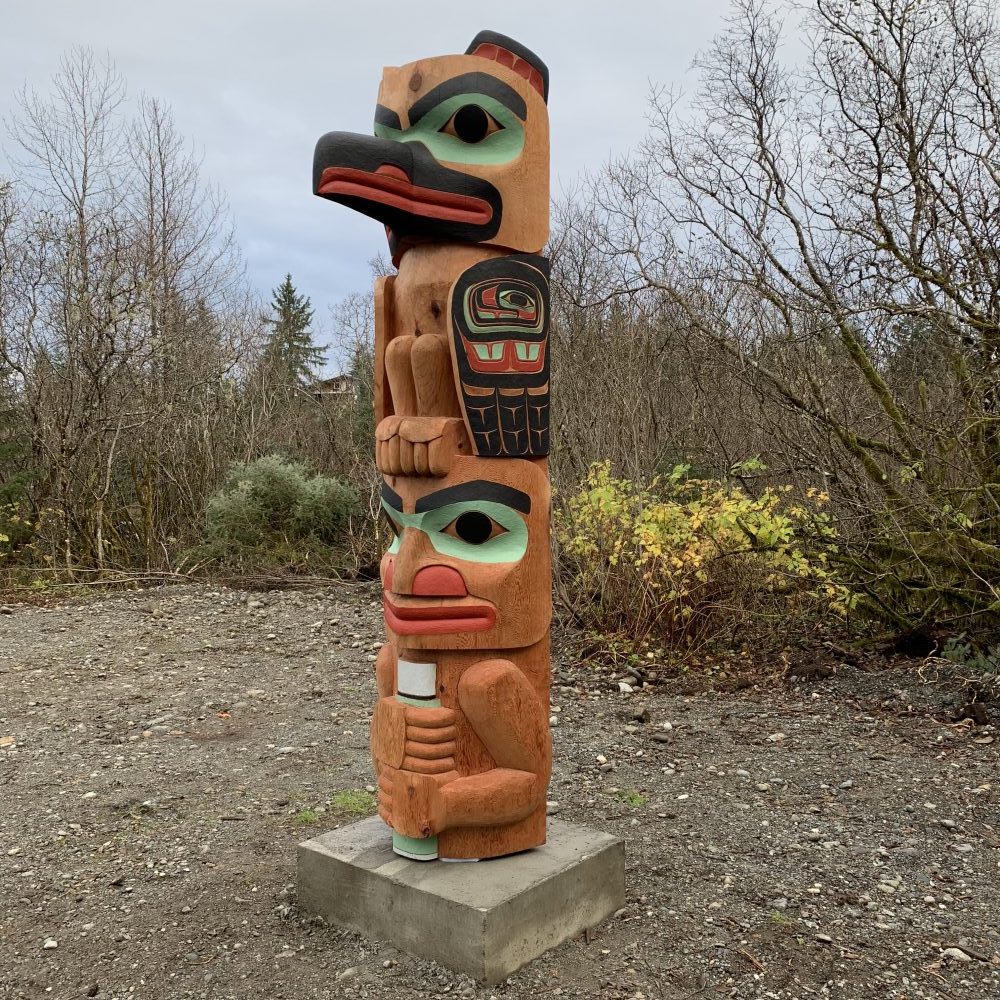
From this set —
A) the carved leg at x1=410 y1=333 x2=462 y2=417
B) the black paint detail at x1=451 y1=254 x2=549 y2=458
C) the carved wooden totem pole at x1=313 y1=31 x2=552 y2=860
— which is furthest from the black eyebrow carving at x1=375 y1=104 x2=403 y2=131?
the carved leg at x1=410 y1=333 x2=462 y2=417

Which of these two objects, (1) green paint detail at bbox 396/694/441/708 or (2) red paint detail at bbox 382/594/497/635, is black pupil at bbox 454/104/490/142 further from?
(1) green paint detail at bbox 396/694/441/708

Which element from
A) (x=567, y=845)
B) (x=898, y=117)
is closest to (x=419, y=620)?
(x=567, y=845)

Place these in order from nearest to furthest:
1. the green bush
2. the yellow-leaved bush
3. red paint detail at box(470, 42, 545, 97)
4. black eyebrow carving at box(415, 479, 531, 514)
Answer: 1. black eyebrow carving at box(415, 479, 531, 514)
2. red paint detail at box(470, 42, 545, 97)
3. the yellow-leaved bush
4. the green bush

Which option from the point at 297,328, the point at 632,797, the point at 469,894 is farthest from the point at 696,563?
the point at 297,328

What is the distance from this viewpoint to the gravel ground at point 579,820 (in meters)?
3.15

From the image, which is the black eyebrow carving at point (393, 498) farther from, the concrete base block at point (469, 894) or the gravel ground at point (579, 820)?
the gravel ground at point (579, 820)

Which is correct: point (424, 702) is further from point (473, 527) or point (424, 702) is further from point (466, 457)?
point (466, 457)

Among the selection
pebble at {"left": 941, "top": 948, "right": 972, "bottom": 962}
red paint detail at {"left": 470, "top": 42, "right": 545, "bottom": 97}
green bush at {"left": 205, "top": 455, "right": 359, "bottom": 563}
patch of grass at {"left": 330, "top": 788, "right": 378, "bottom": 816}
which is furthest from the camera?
green bush at {"left": 205, "top": 455, "right": 359, "bottom": 563}

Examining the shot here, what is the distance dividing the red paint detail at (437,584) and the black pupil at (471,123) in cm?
160

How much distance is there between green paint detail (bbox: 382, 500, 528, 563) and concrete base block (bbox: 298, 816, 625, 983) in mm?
1151

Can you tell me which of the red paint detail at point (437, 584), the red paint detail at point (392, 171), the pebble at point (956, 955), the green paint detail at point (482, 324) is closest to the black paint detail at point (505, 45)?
the red paint detail at point (392, 171)

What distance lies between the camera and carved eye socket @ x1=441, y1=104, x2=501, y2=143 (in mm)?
3279

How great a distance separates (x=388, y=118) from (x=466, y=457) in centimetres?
131

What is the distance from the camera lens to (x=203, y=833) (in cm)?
443
